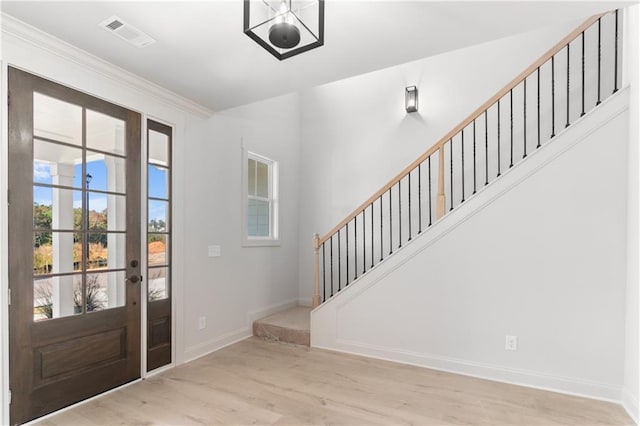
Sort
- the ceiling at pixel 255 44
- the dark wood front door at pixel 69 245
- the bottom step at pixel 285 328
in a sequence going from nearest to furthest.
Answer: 1. the ceiling at pixel 255 44
2. the dark wood front door at pixel 69 245
3. the bottom step at pixel 285 328

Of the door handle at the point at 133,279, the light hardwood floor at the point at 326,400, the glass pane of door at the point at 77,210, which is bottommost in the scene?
the light hardwood floor at the point at 326,400

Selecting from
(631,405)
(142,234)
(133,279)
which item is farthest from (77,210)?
(631,405)

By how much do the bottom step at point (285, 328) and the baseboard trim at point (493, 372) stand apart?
0.46 m

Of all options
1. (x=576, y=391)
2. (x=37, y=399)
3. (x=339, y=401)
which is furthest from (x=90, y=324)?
(x=576, y=391)

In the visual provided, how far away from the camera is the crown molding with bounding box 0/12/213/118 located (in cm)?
226

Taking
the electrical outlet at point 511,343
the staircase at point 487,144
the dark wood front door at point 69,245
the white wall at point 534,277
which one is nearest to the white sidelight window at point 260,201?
the staircase at point 487,144

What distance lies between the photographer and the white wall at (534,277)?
2773 mm

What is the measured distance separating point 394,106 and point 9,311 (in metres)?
4.54

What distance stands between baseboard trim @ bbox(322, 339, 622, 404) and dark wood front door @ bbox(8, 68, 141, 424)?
2229mm

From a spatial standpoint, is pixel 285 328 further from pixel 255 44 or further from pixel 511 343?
pixel 255 44

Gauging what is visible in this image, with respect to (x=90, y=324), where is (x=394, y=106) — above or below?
above

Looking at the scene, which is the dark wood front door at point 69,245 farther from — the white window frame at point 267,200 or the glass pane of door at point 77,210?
the white window frame at point 267,200

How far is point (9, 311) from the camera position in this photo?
2270 millimetres

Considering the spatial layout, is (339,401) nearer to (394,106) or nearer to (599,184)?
(599,184)
